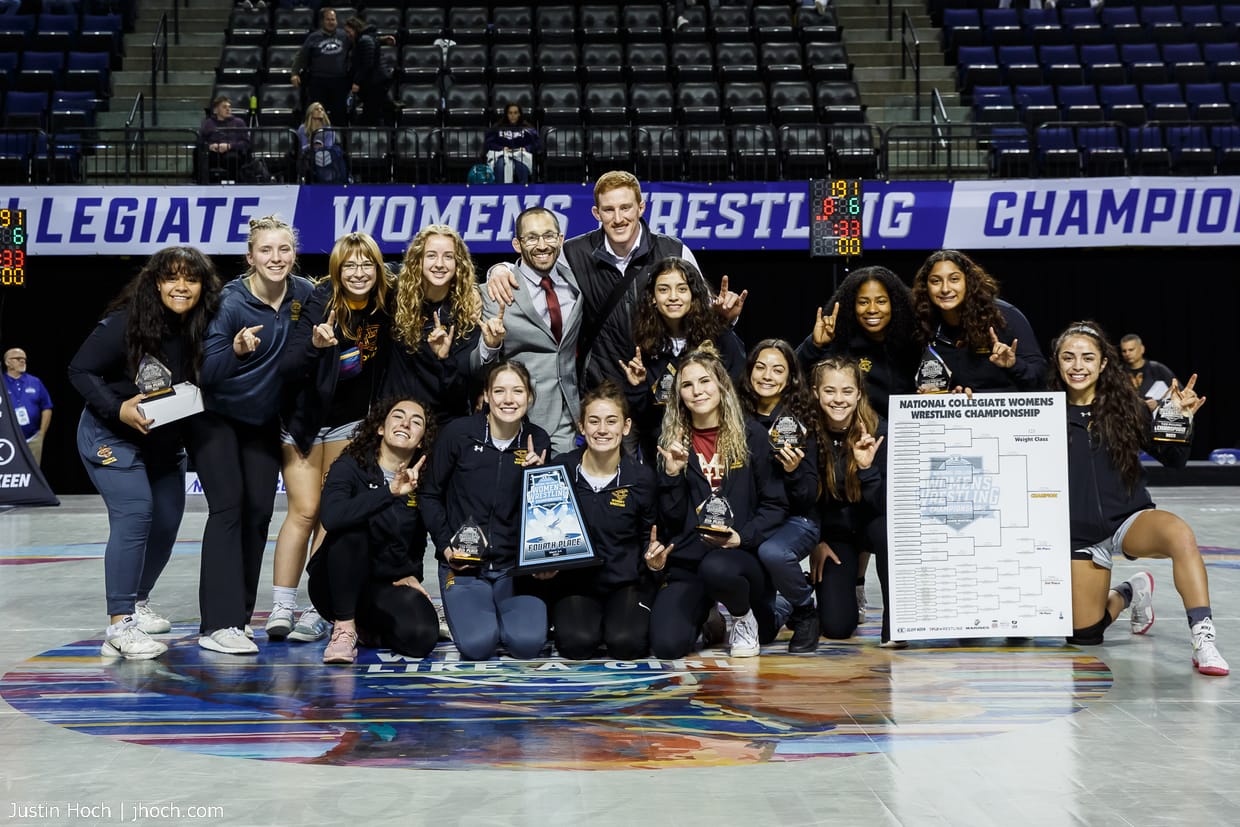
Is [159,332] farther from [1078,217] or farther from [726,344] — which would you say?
[1078,217]

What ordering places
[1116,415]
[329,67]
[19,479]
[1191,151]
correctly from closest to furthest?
[1116,415], [19,479], [1191,151], [329,67]

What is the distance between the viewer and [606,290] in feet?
18.1

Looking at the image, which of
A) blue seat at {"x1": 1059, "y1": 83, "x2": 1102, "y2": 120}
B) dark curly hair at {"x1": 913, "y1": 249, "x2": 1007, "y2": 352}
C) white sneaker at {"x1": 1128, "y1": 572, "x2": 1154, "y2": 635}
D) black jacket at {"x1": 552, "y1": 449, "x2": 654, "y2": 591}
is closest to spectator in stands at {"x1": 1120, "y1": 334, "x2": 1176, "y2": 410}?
blue seat at {"x1": 1059, "y1": 83, "x2": 1102, "y2": 120}

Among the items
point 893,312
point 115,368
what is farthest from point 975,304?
point 115,368

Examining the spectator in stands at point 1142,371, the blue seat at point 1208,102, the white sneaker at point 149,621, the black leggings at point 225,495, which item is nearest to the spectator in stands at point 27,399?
the white sneaker at point 149,621

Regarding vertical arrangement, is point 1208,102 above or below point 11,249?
above

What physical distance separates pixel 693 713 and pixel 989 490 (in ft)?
5.84

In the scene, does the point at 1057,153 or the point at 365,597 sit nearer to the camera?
the point at 365,597

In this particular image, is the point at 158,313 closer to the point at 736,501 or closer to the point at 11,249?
the point at 736,501

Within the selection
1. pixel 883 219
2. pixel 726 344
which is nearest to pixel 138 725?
pixel 726 344

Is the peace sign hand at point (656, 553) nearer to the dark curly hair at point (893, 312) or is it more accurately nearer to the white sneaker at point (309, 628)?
the dark curly hair at point (893, 312)

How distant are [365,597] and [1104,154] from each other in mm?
10601

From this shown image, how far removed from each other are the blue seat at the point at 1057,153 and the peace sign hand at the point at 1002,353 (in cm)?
847

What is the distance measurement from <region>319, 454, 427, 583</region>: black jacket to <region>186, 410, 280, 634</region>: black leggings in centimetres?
35
